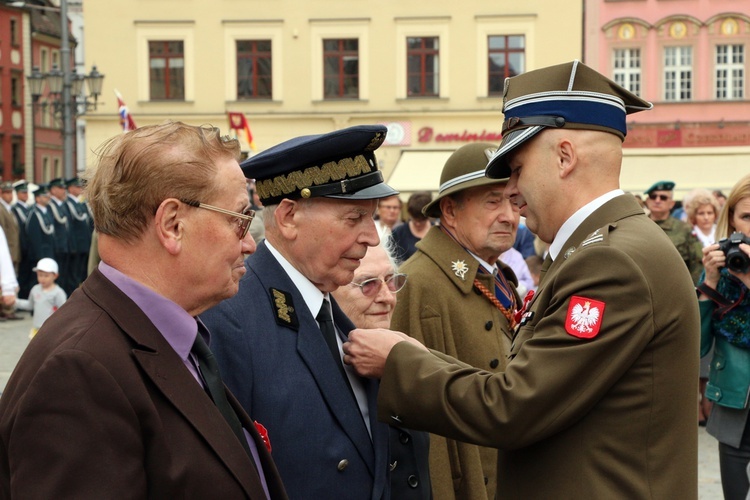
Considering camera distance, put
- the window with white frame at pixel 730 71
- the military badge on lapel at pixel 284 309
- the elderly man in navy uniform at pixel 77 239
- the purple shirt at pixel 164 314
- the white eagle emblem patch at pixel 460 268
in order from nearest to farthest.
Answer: the purple shirt at pixel 164 314, the military badge on lapel at pixel 284 309, the white eagle emblem patch at pixel 460 268, the elderly man in navy uniform at pixel 77 239, the window with white frame at pixel 730 71

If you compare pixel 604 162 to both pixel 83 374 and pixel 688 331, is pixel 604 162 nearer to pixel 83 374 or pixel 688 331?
pixel 688 331

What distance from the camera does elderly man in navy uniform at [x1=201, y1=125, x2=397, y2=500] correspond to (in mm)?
2711

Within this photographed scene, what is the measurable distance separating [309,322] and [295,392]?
230 millimetres

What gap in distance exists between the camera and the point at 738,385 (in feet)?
15.6

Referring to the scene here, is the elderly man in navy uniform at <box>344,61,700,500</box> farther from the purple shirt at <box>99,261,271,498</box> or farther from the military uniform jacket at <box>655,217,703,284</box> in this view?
the military uniform jacket at <box>655,217,703,284</box>

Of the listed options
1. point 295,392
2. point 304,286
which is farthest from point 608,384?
point 304,286

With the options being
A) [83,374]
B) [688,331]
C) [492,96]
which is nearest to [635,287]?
[688,331]

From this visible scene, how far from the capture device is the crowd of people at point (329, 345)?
191 cm

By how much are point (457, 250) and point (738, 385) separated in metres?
1.53

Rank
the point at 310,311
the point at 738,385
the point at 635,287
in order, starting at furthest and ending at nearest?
the point at 738,385
the point at 310,311
the point at 635,287

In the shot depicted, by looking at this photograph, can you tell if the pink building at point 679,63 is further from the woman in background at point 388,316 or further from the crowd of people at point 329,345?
the crowd of people at point 329,345

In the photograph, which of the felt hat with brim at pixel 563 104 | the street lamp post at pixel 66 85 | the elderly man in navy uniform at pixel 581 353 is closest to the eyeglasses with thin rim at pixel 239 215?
the elderly man in navy uniform at pixel 581 353

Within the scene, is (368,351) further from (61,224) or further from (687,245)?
(61,224)

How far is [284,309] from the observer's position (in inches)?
112
